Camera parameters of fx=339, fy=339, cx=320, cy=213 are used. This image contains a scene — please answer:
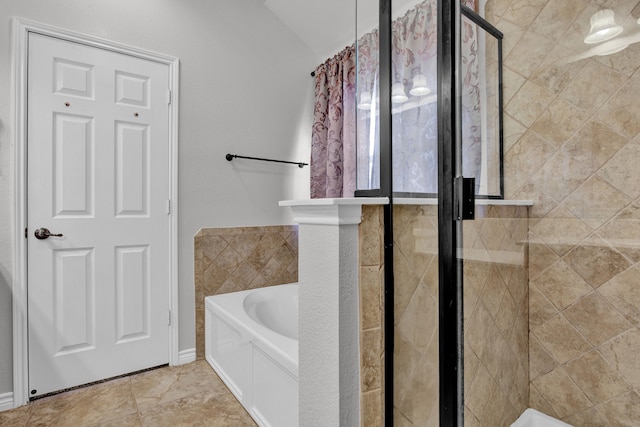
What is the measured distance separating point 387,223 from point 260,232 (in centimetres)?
172

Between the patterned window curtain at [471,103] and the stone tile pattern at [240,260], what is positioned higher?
the patterned window curtain at [471,103]

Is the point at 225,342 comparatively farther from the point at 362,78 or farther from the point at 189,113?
the point at 362,78

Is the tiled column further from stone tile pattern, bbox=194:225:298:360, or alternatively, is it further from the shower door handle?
the shower door handle

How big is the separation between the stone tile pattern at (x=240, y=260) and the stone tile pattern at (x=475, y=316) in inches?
66.5

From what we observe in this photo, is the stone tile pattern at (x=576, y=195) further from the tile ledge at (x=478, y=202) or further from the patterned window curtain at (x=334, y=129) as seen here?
the patterned window curtain at (x=334, y=129)

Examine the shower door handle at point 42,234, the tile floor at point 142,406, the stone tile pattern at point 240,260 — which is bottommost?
the tile floor at point 142,406

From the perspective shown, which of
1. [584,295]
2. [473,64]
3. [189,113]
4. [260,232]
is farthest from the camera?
[260,232]

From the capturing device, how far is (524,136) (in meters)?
1.14

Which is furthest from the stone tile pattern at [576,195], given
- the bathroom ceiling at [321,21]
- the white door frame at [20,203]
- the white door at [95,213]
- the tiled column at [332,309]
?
the white door frame at [20,203]

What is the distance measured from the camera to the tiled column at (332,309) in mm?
975

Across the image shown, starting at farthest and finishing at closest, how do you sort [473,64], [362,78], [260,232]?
[260,232]
[362,78]
[473,64]

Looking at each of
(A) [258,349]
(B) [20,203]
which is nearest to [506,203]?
(A) [258,349]

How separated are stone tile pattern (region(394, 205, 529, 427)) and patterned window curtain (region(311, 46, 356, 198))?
149 centimetres

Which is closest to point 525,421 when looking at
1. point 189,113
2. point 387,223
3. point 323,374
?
point 323,374
